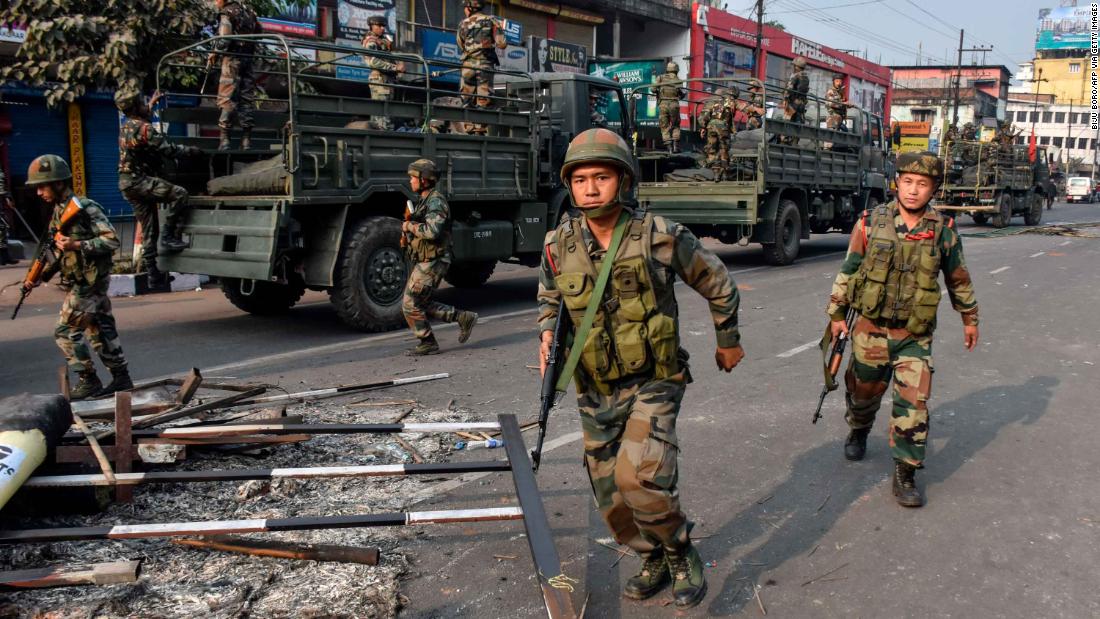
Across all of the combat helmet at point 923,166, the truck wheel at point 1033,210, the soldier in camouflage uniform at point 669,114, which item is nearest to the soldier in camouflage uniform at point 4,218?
the combat helmet at point 923,166

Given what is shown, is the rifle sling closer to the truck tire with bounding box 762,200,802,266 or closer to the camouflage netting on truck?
the camouflage netting on truck

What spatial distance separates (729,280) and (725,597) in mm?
1138

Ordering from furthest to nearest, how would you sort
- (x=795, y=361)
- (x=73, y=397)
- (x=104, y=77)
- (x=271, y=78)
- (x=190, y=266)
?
(x=271, y=78), (x=104, y=77), (x=190, y=266), (x=795, y=361), (x=73, y=397)

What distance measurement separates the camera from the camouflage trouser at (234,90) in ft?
28.3

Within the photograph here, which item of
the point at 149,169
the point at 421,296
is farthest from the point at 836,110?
the point at 149,169

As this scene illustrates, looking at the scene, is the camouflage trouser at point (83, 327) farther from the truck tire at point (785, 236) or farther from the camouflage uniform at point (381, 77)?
the truck tire at point (785, 236)

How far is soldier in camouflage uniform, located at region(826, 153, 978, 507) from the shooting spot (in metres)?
4.06

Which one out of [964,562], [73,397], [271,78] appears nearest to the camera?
[964,562]

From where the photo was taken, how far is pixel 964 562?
343cm

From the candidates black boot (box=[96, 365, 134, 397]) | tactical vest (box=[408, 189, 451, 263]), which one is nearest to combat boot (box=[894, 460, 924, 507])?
tactical vest (box=[408, 189, 451, 263])

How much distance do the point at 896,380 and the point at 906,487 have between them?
497 mm

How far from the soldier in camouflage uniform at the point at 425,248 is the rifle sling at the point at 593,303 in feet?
14.0

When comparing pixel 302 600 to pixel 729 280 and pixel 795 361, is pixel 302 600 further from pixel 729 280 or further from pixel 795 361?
pixel 795 361

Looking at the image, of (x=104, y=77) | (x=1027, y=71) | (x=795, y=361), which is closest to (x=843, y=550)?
(x=795, y=361)
